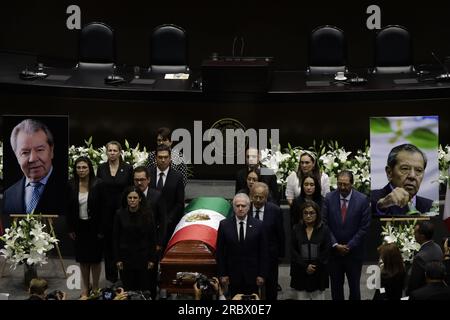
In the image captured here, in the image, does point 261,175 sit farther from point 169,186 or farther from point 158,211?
point 158,211

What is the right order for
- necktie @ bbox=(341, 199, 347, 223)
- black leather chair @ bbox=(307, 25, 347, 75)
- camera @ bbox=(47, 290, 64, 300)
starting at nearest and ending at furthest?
camera @ bbox=(47, 290, 64, 300) < necktie @ bbox=(341, 199, 347, 223) < black leather chair @ bbox=(307, 25, 347, 75)

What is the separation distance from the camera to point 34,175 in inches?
307

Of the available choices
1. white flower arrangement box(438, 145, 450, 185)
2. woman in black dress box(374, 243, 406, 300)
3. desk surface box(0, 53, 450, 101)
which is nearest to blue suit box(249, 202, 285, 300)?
woman in black dress box(374, 243, 406, 300)

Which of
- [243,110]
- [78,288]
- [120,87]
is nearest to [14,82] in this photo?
[120,87]

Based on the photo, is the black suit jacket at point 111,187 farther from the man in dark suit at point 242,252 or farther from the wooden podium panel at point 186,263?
the man in dark suit at point 242,252

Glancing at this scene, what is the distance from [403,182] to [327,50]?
4.07 metres

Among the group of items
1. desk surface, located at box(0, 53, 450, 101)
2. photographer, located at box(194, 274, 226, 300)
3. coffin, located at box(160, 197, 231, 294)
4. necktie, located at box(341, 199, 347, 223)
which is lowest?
photographer, located at box(194, 274, 226, 300)

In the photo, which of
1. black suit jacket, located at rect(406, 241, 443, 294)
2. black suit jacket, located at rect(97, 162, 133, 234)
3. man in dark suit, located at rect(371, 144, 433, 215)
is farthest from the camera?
black suit jacket, located at rect(97, 162, 133, 234)

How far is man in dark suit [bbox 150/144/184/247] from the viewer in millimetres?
8344

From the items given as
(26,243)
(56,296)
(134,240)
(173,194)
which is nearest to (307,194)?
(173,194)

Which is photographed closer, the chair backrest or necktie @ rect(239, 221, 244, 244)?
necktie @ rect(239, 221, 244, 244)

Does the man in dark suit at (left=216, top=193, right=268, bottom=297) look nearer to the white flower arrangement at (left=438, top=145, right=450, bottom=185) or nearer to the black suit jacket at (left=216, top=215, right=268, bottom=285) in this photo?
the black suit jacket at (left=216, top=215, right=268, bottom=285)

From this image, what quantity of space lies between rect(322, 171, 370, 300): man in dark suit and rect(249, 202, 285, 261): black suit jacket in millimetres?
439

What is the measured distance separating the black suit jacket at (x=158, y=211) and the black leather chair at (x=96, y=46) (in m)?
3.74
